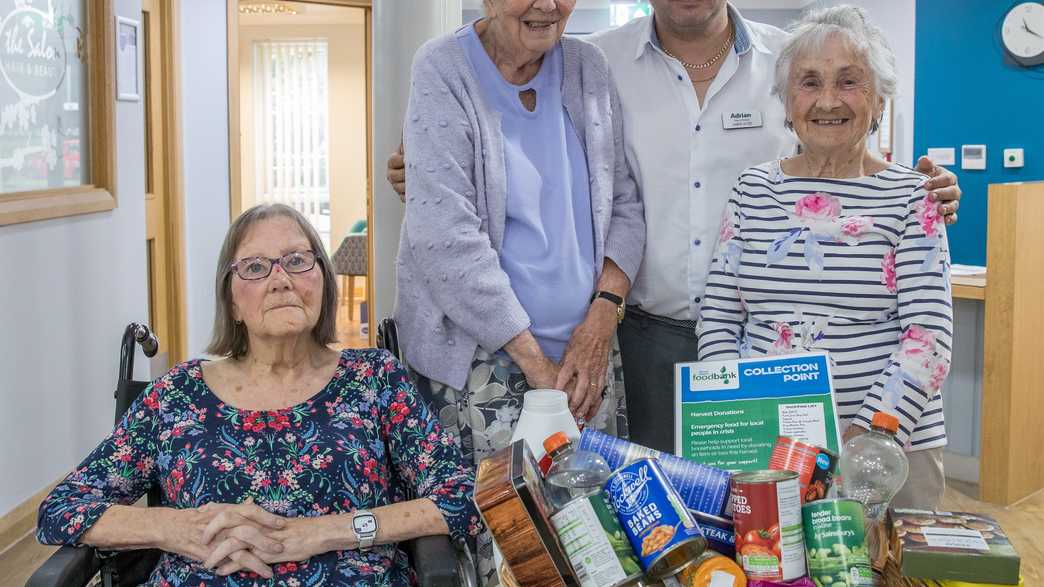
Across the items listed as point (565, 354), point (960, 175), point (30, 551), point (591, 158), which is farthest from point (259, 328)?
point (960, 175)

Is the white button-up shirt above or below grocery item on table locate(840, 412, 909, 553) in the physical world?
above

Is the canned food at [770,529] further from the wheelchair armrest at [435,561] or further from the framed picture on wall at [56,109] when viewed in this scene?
the framed picture on wall at [56,109]

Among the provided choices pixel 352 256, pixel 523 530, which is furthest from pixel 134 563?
pixel 352 256

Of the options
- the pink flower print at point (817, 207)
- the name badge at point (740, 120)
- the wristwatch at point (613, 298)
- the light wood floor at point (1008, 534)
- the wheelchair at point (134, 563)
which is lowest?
the light wood floor at point (1008, 534)

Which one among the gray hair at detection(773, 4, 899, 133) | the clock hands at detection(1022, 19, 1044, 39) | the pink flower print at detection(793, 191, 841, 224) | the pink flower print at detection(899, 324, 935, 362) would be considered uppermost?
the clock hands at detection(1022, 19, 1044, 39)

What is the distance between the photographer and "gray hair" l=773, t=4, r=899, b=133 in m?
1.74

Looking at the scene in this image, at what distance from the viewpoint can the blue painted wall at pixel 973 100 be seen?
6.79m

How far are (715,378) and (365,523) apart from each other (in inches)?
25.6

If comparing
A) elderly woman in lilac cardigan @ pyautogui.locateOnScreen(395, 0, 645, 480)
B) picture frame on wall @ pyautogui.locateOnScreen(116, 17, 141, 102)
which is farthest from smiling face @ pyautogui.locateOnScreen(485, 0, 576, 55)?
picture frame on wall @ pyautogui.locateOnScreen(116, 17, 141, 102)

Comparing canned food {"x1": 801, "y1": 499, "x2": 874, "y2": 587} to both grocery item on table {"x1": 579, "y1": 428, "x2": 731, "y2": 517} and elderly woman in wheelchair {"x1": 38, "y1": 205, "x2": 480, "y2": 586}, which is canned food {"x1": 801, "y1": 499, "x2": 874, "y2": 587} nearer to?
grocery item on table {"x1": 579, "y1": 428, "x2": 731, "y2": 517}

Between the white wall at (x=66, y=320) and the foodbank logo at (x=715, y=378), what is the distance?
277 centimetres

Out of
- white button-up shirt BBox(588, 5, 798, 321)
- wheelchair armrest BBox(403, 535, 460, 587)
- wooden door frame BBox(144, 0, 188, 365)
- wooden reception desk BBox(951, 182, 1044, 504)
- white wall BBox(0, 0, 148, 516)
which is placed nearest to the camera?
wheelchair armrest BBox(403, 535, 460, 587)

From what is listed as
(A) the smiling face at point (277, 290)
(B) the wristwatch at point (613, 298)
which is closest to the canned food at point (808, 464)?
(B) the wristwatch at point (613, 298)

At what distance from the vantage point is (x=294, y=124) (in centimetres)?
1226
